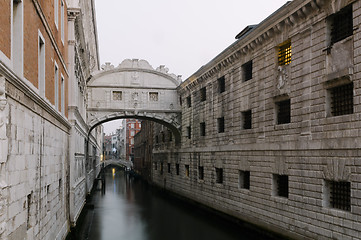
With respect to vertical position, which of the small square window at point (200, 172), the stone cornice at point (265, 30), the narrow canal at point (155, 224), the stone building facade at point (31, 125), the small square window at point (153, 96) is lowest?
the narrow canal at point (155, 224)

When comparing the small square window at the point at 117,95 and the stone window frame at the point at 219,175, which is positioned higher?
the small square window at the point at 117,95

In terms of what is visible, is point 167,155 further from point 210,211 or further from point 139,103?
point 210,211

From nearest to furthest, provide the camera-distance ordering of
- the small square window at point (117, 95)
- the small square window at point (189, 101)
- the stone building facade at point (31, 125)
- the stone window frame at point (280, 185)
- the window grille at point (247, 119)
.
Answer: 1. the stone building facade at point (31, 125)
2. the stone window frame at point (280, 185)
3. the window grille at point (247, 119)
4. the small square window at point (189, 101)
5. the small square window at point (117, 95)

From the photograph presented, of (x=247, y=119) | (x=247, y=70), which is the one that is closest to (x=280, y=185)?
(x=247, y=119)

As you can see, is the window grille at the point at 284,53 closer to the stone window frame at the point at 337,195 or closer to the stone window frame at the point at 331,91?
the stone window frame at the point at 331,91

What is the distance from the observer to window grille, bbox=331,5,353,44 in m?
10.5

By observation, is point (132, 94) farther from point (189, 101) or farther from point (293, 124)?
point (293, 124)

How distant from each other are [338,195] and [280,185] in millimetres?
3231

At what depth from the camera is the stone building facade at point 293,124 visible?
1024 centimetres

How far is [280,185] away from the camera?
13.8 m

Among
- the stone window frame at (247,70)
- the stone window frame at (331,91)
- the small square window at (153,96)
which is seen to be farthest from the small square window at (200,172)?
the stone window frame at (331,91)

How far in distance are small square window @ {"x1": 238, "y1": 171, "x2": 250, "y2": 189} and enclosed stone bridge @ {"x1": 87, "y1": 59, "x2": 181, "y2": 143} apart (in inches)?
426

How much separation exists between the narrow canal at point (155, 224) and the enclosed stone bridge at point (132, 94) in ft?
21.8

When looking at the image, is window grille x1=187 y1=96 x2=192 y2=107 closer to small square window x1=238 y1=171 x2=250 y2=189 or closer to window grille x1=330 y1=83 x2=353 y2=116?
small square window x1=238 y1=171 x2=250 y2=189
